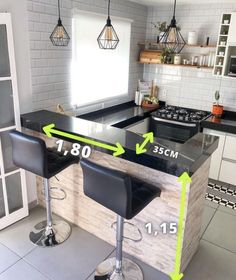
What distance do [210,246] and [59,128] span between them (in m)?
1.77

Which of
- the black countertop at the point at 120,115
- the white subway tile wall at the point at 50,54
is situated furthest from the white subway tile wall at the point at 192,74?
the white subway tile wall at the point at 50,54

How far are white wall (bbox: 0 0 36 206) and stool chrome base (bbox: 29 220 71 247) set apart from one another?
3.79 feet

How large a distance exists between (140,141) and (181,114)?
6.53 ft

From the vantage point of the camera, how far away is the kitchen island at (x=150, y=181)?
1795mm

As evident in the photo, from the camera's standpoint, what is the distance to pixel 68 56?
290 cm

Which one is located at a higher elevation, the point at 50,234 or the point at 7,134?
the point at 7,134

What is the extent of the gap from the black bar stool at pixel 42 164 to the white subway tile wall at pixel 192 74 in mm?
2347

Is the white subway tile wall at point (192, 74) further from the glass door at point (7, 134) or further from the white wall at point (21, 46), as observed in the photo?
the glass door at point (7, 134)

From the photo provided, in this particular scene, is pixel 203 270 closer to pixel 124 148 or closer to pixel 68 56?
pixel 124 148

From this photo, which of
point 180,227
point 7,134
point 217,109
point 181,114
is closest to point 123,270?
point 180,227

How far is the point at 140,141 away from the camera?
1950mm

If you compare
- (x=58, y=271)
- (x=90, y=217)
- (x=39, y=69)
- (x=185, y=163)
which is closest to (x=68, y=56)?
(x=39, y=69)

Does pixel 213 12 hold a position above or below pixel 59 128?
above

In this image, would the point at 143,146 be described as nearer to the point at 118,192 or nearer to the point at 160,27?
the point at 118,192
